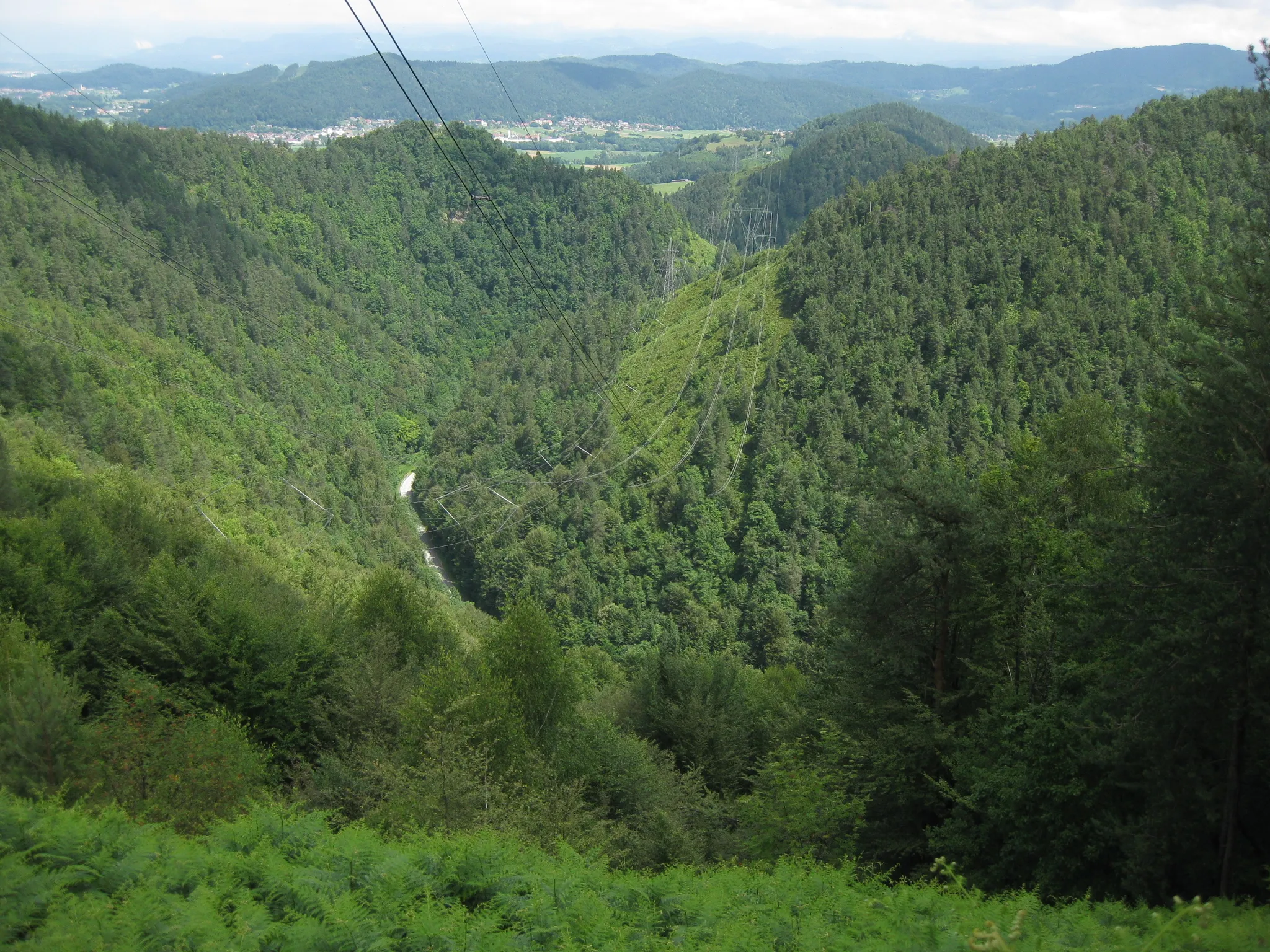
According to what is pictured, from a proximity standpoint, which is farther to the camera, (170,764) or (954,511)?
(954,511)

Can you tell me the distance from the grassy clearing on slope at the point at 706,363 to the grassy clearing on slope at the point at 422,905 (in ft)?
235

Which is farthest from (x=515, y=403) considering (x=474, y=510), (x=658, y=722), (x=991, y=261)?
(x=658, y=722)

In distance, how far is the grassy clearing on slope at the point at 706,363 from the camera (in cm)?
8494

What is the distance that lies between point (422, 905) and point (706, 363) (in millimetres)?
83858

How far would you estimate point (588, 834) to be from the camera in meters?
18.0

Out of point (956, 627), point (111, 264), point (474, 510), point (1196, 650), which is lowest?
point (474, 510)

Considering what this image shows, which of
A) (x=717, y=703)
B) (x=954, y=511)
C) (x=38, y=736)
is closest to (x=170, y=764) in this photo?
(x=38, y=736)

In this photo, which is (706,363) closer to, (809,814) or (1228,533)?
(809,814)

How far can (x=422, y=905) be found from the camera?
1000cm

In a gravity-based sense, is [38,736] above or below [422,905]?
below

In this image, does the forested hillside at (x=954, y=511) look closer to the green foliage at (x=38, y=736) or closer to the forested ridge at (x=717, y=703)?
the forested ridge at (x=717, y=703)

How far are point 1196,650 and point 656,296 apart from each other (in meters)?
152

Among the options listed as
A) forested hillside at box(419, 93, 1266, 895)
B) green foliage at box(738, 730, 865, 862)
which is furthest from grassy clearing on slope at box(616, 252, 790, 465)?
green foliage at box(738, 730, 865, 862)

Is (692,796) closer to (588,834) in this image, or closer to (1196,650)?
(588,834)
